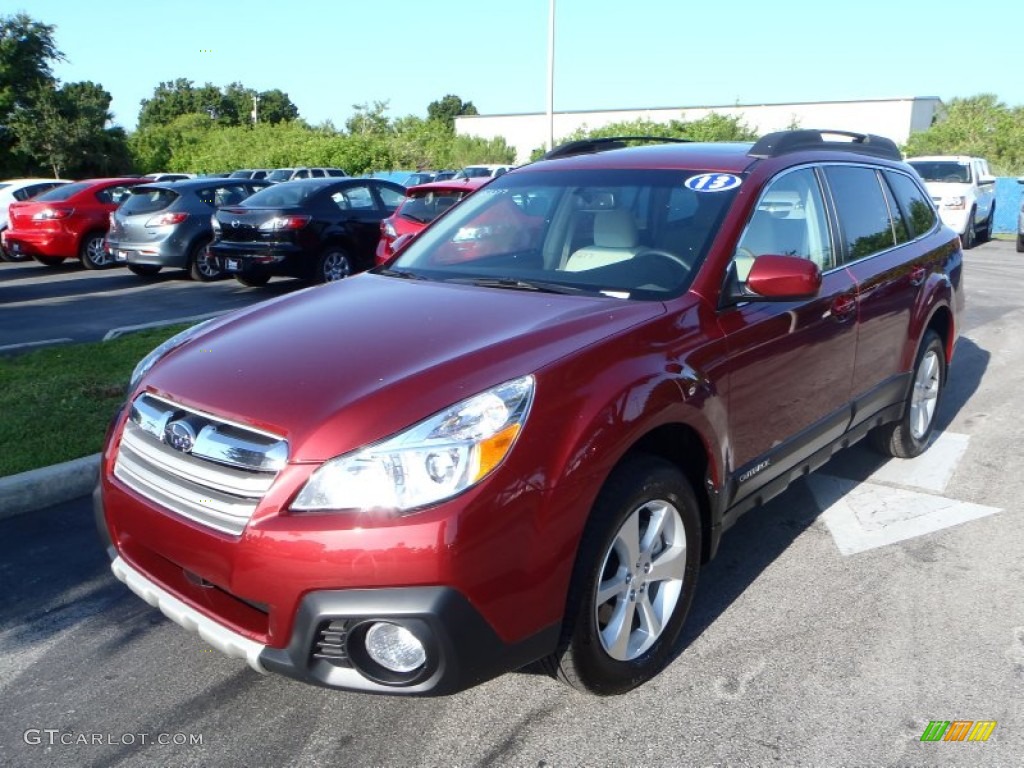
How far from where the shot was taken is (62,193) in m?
15.7

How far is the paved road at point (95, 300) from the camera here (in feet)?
31.6

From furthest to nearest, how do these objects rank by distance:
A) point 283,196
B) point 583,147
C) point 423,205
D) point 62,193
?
1. point 62,193
2. point 283,196
3. point 423,205
4. point 583,147

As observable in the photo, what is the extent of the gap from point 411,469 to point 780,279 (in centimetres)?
163

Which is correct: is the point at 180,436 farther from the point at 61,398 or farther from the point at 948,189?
the point at 948,189

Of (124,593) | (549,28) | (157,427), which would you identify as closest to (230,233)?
(124,593)

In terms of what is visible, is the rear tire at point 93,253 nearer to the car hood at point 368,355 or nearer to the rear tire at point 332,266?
the rear tire at point 332,266

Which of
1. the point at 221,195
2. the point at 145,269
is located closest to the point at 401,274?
the point at 221,195

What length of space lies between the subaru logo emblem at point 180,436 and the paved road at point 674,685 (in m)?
0.91

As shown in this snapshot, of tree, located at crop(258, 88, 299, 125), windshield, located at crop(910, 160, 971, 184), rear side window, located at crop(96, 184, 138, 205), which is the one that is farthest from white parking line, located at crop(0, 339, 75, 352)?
tree, located at crop(258, 88, 299, 125)

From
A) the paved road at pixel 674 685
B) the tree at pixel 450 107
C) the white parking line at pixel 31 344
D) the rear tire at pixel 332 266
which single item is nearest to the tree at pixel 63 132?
the rear tire at pixel 332 266

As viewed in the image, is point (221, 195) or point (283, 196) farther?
point (221, 195)

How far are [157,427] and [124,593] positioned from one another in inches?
51.3

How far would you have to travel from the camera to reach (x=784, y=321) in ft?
11.7

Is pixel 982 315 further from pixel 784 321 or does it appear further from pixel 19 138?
pixel 19 138
